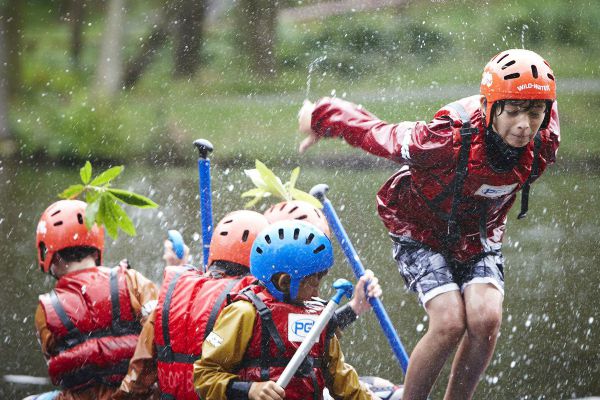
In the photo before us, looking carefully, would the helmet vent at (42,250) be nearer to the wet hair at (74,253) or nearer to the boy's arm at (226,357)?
the wet hair at (74,253)

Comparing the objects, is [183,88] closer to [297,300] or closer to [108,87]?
[108,87]

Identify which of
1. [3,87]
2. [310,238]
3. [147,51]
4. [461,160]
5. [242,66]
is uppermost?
[461,160]

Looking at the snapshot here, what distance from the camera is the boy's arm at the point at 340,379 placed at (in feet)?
10.0

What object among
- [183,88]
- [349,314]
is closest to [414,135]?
[349,314]

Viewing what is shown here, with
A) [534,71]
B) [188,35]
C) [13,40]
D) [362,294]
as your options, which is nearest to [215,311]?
[362,294]

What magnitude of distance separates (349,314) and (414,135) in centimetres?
72

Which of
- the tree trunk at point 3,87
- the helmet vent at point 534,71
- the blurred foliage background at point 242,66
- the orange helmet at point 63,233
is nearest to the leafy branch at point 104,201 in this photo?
the orange helmet at point 63,233

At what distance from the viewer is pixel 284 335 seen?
2.97 meters

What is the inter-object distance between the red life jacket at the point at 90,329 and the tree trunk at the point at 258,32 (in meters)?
8.39

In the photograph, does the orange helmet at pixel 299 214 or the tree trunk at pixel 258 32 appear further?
the tree trunk at pixel 258 32

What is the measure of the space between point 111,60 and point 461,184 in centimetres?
1047

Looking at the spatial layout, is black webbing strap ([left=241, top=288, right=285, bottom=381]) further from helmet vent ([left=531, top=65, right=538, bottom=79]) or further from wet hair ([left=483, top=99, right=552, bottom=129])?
helmet vent ([left=531, top=65, right=538, bottom=79])

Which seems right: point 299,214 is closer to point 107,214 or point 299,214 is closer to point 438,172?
point 438,172

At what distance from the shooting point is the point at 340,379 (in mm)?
3055
